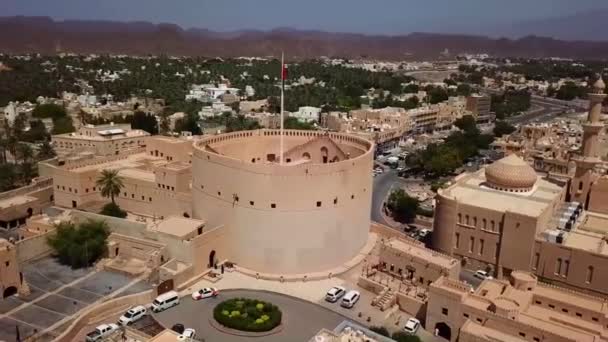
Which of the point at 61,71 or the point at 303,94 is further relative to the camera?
the point at 61,71

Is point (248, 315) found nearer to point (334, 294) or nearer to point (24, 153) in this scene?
point (334, 294)

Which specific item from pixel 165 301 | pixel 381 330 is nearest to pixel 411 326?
pixel 381 330

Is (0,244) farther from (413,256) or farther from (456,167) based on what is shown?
(456,167)

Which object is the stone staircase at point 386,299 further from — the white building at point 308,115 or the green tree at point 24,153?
the white building at point 308,115

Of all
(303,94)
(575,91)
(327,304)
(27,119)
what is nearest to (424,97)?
(303,94)

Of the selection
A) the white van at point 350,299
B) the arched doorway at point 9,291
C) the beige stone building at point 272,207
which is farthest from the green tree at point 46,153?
the white van at point 350,299
